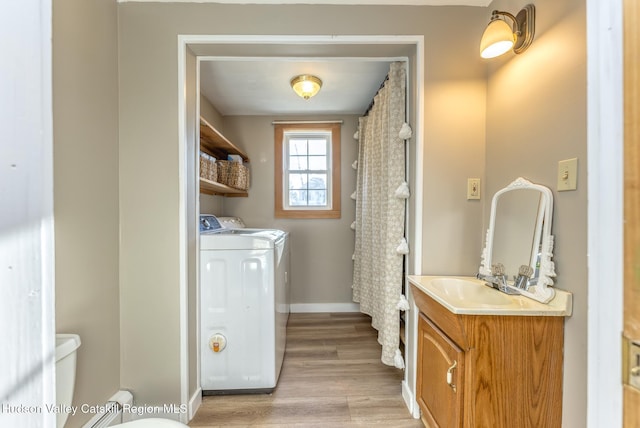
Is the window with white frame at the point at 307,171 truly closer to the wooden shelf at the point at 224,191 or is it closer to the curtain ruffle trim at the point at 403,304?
the wooden shelf at the point at 224,191

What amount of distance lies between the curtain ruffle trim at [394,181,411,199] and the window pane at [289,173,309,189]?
1.73 m

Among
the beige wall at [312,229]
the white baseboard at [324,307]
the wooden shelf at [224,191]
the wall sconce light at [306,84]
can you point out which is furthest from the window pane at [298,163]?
the white baseboard at [324,307]

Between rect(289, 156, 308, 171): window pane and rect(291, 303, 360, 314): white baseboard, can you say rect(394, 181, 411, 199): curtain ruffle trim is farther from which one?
rect(291, 303, 360, 314): white baseboard

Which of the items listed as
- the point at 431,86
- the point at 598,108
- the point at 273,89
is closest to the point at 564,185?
the point at 598,108

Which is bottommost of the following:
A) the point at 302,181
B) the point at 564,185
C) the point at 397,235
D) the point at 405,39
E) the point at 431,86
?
the point at 397,235

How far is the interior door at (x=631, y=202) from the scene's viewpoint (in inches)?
17.9

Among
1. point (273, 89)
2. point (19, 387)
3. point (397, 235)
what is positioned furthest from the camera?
point (273, 89)

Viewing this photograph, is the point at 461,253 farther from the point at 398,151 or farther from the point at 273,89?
the point at 273,89

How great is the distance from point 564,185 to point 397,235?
878mm

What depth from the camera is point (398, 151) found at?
5.91 ft

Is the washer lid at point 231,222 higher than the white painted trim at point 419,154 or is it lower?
lower

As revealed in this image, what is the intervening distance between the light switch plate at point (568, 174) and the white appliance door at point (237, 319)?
1.53m

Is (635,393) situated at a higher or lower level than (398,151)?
lower

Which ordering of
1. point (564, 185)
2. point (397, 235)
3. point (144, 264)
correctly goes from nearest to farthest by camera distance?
point (564, 185) < point (144, 264) < point (397, 235)
